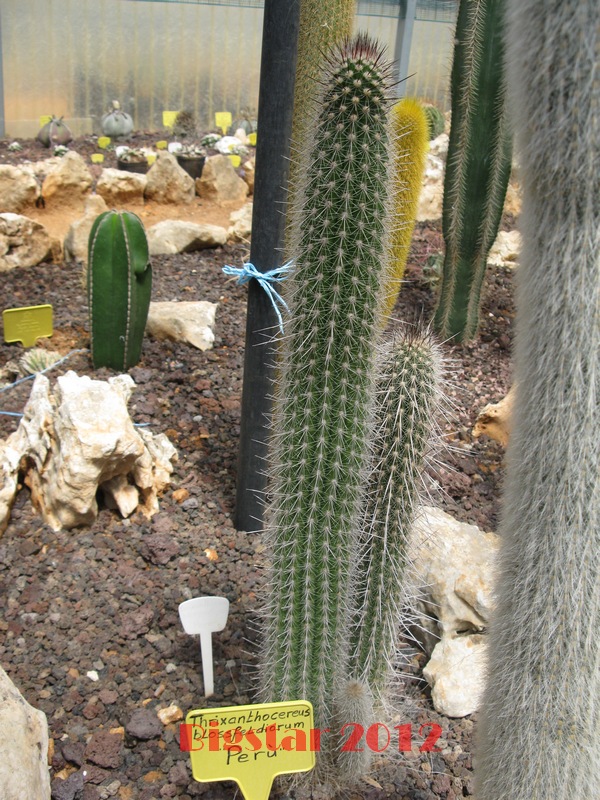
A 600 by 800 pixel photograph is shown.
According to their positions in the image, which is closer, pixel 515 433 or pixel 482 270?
pixel 515 433

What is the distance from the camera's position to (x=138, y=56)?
9.62 meters

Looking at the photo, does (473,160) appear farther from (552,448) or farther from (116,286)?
(552,448)

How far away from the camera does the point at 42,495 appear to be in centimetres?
275

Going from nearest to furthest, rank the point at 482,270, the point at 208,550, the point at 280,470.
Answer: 1. the point at 280,470
2. the point at 208,550
3. the point at 482,270

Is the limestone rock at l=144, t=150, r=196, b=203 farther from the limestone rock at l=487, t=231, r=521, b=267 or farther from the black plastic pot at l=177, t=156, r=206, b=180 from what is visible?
the limestone rock at l=487, t=231, r=521, b=267

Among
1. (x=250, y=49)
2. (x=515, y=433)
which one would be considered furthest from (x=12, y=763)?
(x=250, y=49)

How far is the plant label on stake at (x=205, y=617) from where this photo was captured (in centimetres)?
199

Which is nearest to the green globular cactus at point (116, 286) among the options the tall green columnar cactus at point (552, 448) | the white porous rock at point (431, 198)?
the tall green columnar cactus at point (552, 448)

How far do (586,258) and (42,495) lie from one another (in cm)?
218

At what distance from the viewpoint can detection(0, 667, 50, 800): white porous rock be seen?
1.52 m

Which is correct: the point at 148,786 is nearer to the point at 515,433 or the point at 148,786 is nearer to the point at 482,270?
the point at 515,433

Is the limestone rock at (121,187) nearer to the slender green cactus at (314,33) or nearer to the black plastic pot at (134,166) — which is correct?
the black plastic pot at (134,166)

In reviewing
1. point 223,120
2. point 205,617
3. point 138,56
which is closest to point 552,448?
point 205,617

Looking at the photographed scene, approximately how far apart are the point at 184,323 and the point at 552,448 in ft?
10.0
